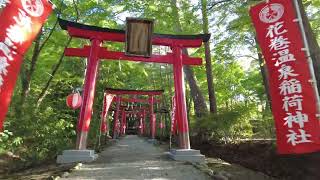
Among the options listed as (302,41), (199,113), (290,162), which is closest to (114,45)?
(199,113)

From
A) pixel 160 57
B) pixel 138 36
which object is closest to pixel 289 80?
pixel 138 36

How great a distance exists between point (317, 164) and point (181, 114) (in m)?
4.91

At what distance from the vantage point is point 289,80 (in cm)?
533

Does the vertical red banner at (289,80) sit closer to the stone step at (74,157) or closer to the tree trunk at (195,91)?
the stone step at (74,157)

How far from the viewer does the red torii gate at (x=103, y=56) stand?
33.9 feet

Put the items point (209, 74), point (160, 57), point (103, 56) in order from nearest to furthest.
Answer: point (103, 56) < point (160, 57) < point (209, 74)

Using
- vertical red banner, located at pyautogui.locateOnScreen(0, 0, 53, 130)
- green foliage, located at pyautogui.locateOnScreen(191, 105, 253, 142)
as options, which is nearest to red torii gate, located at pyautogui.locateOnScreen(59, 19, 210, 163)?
green foliage, located at pyautogui.locateOnScreen(191, 105, 253, 142)

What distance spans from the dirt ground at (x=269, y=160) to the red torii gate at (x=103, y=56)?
2092mm

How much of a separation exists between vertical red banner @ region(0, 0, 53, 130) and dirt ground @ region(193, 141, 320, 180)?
687 cm

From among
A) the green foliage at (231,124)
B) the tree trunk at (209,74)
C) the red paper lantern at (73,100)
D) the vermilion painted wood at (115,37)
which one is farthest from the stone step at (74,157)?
the tree trunk at (209,74)

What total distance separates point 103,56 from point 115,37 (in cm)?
85

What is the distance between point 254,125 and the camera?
1295 cm

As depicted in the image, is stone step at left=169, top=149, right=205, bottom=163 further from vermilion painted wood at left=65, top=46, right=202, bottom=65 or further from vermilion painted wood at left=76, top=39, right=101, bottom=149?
vermilion painted wood at left=65, top=46, right=202, bottom=65

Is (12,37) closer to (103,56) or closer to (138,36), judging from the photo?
(138,36)
